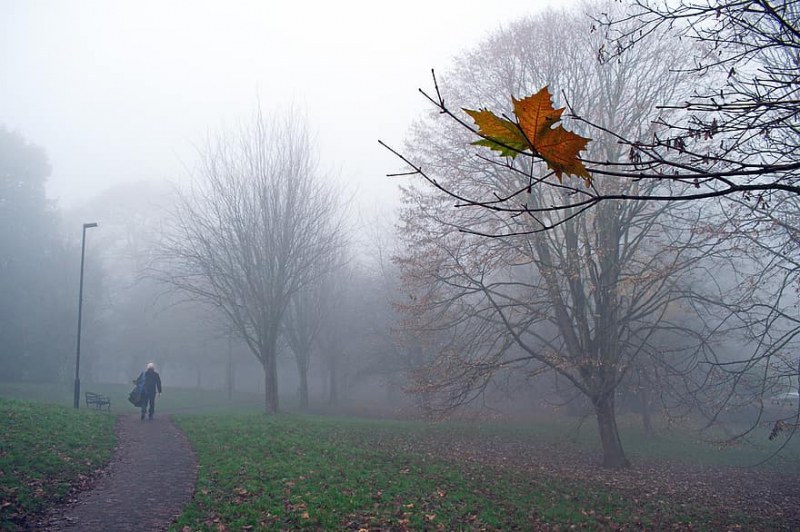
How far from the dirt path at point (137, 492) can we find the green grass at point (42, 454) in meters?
0.30

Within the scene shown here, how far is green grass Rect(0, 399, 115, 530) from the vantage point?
7512mm

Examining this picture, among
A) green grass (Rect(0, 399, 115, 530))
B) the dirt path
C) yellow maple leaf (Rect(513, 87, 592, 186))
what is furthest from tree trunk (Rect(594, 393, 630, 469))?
yellow maple leaf (Rect(513, 87, 592, 186))

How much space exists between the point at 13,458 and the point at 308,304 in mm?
22585

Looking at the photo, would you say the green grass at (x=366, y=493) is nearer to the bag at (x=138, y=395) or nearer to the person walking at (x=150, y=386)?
the person walking at (x=150, y=386)

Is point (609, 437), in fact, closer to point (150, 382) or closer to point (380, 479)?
point (380, 479)

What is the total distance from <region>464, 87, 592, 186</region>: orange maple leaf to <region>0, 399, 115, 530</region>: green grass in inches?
303

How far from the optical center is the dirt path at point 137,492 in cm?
731

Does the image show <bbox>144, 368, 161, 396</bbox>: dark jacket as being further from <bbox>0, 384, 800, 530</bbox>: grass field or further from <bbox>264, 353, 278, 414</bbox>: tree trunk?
<bbox>264, 353, 278, 414</bbox>: tree trunk

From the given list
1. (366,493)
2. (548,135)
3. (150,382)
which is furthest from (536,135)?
(150,382)

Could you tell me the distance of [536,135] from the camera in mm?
2143

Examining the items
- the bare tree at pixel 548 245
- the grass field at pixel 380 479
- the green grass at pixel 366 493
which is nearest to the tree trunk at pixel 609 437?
the bare tree at pixel 548 245

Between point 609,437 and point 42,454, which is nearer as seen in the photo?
point 42,454

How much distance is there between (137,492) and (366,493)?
366 centimetres

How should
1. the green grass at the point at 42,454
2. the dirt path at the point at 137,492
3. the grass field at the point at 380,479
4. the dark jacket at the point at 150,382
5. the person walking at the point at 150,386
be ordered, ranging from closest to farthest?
1. the dirt path at the point at 137,492
2. the green grass at the point at 42,454
3. the grass field at the point at 380,479
4. the person walking at the point at 150,386
5. the dark jacket at the point at 150,382
